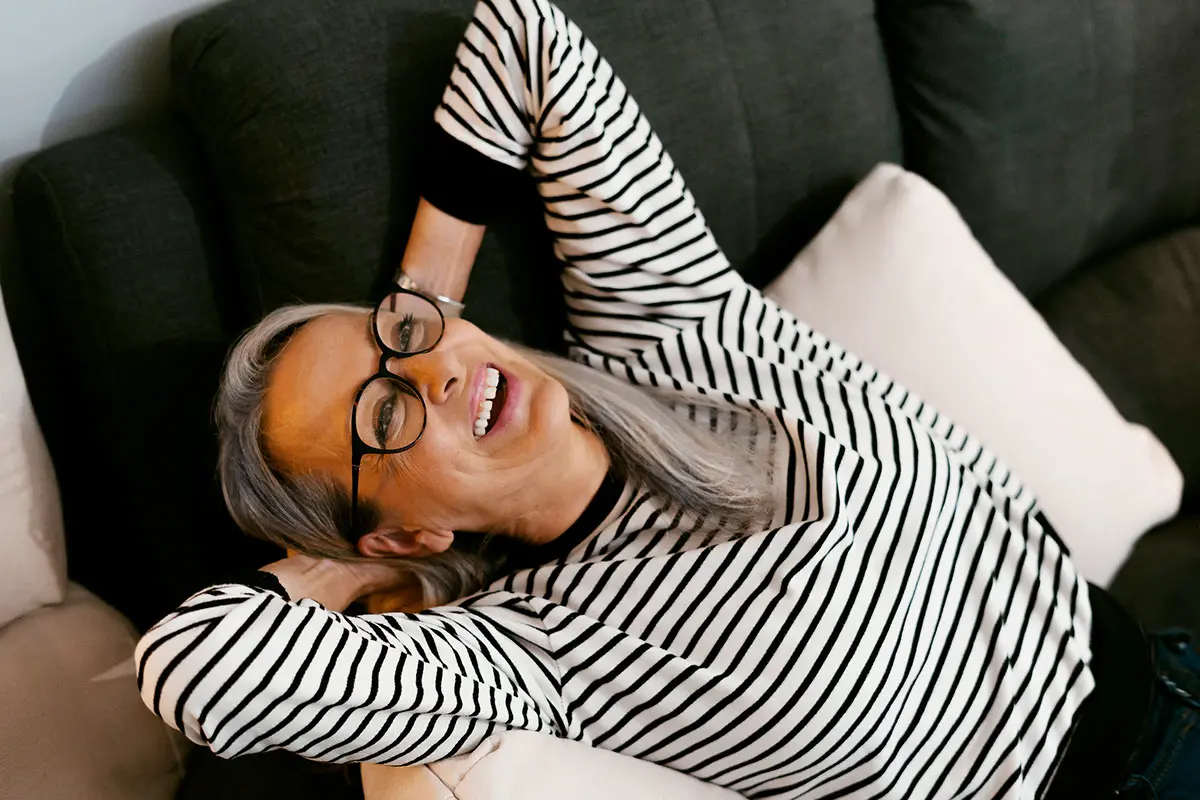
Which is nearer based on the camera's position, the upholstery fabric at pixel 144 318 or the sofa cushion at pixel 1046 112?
the upholstery fabric at pixel 144 318

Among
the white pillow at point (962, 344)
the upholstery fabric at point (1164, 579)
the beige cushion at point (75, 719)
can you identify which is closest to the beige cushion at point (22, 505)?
the beige cushion at point (75, 719)

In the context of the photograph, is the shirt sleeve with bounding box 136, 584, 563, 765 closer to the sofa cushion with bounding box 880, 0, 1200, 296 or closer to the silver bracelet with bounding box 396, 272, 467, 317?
the silver bracelet with bounding box 396, 272, 467, 317

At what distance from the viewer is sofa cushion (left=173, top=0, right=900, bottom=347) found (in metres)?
1.13

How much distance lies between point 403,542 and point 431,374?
0.24 metres

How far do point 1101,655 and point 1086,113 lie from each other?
0.92 meters

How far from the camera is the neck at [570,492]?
1.18 metres

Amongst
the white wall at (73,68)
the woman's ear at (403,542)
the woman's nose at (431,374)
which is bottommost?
the woman's ear at (403,542)

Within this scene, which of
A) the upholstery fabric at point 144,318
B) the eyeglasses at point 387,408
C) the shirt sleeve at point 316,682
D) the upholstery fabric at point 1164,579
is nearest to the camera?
the shirt sleeve at point 316,682

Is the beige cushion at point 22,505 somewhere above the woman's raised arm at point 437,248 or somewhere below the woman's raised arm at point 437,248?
below

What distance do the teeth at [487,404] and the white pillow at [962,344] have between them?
0.54 m

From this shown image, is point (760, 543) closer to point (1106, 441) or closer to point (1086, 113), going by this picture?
point (1106, 441)

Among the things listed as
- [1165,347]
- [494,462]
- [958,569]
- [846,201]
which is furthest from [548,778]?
[1165,347]

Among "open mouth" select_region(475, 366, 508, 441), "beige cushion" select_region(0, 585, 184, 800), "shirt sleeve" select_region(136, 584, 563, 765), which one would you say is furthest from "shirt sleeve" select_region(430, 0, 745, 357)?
"beige cushion" select_region(0, 585, 184, 800)

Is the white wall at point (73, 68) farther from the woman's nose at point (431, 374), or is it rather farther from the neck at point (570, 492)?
the neck at point (570, 492)
